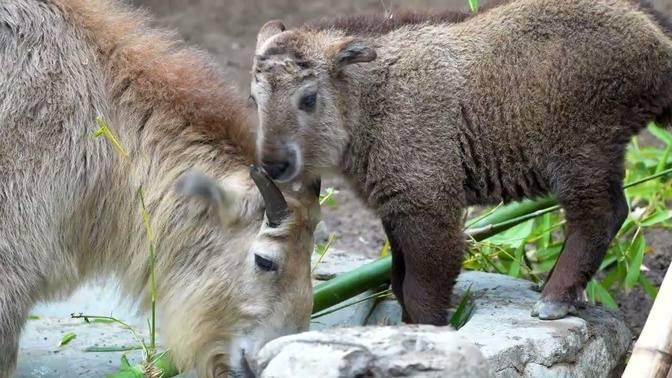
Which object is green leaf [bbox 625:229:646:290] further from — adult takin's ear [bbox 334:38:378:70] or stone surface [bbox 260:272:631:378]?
adult takin's ear [bbox 334:38:378:70]

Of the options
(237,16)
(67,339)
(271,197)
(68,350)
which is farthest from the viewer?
(237,16)

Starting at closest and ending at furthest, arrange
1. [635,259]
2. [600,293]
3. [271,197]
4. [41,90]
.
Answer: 1. [271,197]
2. [41,90]
3. [600,293]
4. [635,259]

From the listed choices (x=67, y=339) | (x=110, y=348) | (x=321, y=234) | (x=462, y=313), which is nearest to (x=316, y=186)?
(x=462, y=313)

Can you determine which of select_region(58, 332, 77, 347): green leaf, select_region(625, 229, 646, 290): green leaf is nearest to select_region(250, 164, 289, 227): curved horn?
select_region(58, 332, 77, 347): green leaf

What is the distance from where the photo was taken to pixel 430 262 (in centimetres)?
511

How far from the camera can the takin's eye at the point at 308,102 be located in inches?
207

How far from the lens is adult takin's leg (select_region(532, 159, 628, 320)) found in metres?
5.10

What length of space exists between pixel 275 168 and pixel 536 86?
1223mm

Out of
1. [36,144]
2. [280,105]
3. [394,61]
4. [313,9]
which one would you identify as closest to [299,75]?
[280,105]

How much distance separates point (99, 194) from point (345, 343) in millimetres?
1894

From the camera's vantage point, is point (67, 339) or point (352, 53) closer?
point (352, 53)

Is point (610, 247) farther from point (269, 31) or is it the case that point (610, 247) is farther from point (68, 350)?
point (68, 350)

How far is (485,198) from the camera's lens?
540 centimetres

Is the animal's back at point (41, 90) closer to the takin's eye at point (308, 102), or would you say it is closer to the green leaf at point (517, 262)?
the takin's eye at point (308, 102)
